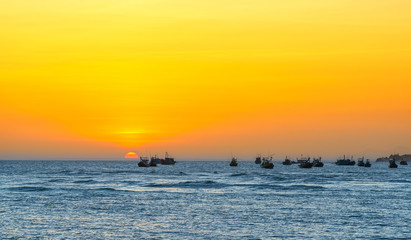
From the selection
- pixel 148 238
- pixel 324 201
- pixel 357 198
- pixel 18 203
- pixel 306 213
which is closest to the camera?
pixel 148 238

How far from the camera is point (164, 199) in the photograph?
67.3m

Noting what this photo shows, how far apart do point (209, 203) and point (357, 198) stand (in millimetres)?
20069

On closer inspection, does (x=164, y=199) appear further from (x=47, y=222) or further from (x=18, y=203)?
(x=47, y=222)

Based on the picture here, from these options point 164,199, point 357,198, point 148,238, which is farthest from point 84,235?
point 357,198

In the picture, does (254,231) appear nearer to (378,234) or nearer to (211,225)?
(211,225)

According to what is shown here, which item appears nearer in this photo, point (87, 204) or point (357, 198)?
point (87, 204)

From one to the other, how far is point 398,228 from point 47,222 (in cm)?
2772

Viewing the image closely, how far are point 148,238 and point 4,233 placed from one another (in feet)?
34.1

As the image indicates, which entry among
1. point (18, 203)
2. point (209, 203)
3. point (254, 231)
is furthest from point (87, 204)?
point (254, 231)

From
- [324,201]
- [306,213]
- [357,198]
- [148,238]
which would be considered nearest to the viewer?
[148,238]

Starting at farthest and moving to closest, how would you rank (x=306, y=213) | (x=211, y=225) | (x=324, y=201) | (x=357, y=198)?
(x=357, y=198), (x=324, y=201), (x=306, y=213), (x=211, y=225)

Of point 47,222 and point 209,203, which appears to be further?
point 209,203

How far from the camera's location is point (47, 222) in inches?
1731

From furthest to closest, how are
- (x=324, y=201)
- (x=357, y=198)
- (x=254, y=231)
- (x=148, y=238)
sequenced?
(x=357, y=198) → (x=324, y=201) → (x=254, y=231) → (x=148, y=238)
